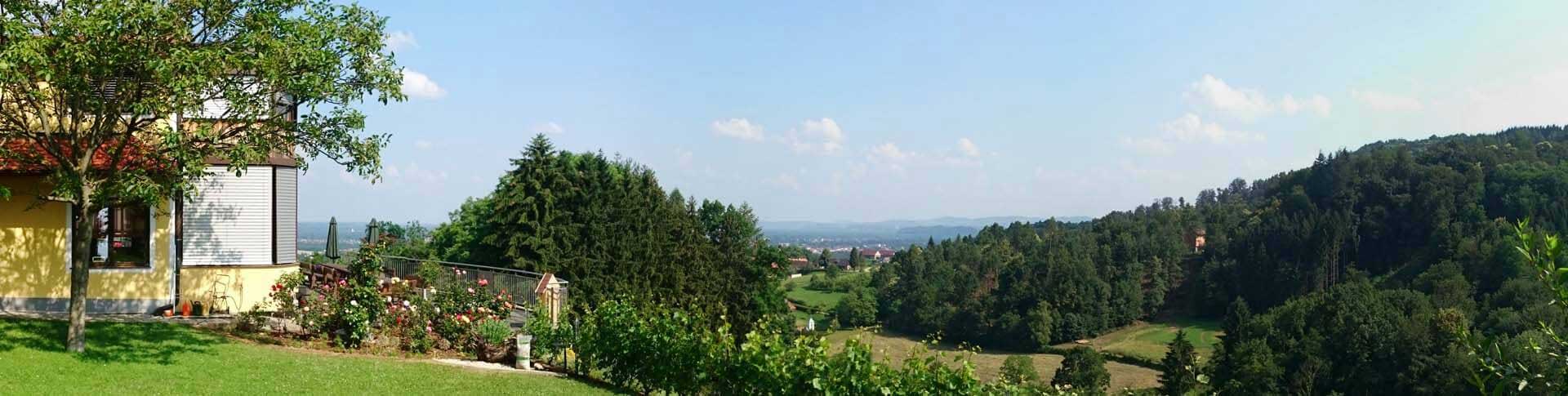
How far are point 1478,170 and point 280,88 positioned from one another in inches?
5097

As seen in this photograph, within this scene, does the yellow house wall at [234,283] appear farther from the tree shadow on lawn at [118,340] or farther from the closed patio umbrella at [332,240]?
the closed patio umbrella at [332,240]

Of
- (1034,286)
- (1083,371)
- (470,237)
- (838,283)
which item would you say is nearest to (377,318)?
(470,237)

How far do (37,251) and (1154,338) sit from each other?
103282mm

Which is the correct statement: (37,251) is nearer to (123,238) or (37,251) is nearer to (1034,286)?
(123,238)

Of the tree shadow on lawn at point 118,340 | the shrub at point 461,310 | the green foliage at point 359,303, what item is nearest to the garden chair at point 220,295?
the tree shadow on lawn at point 118,340

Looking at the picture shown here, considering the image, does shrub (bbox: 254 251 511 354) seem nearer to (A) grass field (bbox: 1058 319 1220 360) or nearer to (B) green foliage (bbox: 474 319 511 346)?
(B) green foliage (bbox: 474 319 511 346)

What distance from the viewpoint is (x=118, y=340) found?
39.8 ft

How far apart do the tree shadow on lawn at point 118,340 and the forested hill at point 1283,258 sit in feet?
265

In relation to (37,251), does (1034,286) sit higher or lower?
lower

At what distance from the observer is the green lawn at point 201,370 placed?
32.6 ft

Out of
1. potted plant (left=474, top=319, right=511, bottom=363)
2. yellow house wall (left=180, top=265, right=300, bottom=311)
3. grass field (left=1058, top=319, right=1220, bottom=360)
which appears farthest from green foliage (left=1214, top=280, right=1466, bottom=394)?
yellow house wall (left=180, top=265, right=300, bottom=311)

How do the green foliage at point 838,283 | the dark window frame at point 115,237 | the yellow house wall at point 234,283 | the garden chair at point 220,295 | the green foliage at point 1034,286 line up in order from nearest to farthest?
the dark window frame at point 115,237 → the yellow house wall at point 234,283 → the garden chair at point 220,295 → the green foliage at point 1034,286 → the green foliage at point 838,283

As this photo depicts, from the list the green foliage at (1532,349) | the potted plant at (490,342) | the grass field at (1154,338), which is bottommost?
the grass field at (1154,338)

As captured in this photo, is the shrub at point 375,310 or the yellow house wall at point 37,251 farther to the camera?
the yellow house wall at point 37,251
